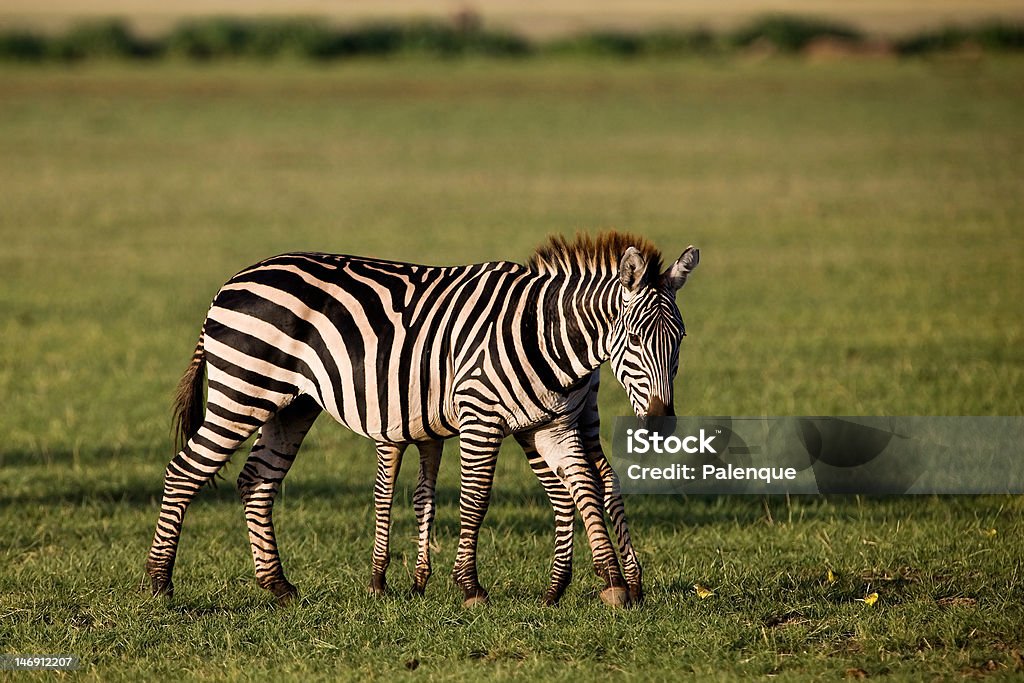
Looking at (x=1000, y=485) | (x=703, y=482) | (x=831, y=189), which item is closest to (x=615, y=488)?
(x=703, y=482)

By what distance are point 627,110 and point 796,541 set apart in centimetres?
3963

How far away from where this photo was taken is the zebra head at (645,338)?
7.06 m

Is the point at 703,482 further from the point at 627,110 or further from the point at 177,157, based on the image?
the point at 627,110

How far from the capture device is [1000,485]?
10.4 m

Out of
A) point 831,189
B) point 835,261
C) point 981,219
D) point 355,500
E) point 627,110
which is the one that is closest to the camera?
point 355,500

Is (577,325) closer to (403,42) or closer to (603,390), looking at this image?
(603,390)

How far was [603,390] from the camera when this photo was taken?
14.6 metres

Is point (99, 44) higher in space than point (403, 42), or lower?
lower

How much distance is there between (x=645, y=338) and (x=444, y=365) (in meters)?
1.12

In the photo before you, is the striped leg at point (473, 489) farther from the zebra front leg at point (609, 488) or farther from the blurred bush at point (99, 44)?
the blurred bush at point (99, 44)

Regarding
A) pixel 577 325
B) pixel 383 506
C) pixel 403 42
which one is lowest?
pixel 383 506

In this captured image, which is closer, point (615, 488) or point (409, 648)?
point (409, 648)

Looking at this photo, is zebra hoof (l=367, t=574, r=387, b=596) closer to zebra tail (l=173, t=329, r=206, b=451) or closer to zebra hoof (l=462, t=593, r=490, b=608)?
zebra hoof (l=462, t=593, r=490, b=608)

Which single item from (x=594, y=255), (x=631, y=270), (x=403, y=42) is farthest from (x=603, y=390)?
(x=403, y=42)
